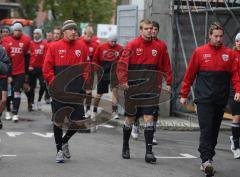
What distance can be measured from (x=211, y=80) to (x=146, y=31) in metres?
1.52

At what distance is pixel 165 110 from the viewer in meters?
16.0

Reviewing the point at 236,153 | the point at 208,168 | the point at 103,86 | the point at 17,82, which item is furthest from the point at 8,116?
the point at 208,168

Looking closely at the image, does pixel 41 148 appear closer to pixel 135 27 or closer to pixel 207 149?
pixel 207 149

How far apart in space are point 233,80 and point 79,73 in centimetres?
226

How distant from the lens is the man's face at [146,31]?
32.0 feet

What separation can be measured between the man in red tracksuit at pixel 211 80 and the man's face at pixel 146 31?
118 cm

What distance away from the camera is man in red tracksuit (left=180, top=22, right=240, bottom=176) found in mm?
8734

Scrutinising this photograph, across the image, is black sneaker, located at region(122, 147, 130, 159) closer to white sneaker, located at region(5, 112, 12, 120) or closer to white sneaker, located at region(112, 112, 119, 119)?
white sneaker, located at region(112, 112, 119, 119)

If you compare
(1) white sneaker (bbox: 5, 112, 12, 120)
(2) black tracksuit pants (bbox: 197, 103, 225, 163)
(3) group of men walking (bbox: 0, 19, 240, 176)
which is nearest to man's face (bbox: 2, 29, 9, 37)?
(1) white sneaker (bbox: 5, 112, 12, 120)

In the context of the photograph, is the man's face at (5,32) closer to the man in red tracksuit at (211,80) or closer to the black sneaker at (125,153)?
the black sneaker at (125,153)

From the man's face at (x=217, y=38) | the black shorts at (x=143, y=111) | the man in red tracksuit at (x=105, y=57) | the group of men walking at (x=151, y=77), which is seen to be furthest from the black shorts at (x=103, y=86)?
the man's face at (x=217, y=38)

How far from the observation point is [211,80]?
8.75m

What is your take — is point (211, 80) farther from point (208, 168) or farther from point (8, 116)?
point (8, 116)

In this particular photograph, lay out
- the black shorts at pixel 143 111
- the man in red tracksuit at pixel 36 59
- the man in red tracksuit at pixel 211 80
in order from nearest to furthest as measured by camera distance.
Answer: the man in red tracksuit at pixel 211 80 → the black shorts at pixel 143 111 → the man in red tracksuit at pixel 36 59
